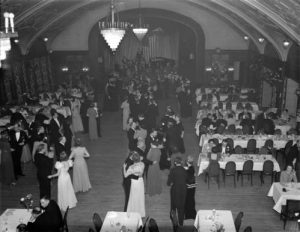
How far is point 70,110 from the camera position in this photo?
59.3 ft

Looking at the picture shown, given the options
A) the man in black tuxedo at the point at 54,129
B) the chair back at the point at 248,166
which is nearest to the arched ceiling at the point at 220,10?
the man in black tuxedo at the point at 54,129

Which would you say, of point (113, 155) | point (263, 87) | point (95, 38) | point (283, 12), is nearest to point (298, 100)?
point (263, 87)

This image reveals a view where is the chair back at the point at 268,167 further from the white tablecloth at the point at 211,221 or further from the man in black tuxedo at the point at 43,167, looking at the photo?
the man in black tuxedo at the point at 43,167

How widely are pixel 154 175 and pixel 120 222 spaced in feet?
9.26

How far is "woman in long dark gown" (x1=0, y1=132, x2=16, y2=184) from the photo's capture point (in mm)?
12000

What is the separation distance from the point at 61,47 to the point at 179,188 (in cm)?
1866

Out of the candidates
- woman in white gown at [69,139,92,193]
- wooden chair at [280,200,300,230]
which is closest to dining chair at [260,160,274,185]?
wooden chair at [280,200,300,230]

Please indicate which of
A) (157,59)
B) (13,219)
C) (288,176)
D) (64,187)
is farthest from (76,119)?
(157,59)

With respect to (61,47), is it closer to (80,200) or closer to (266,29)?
(266,29)

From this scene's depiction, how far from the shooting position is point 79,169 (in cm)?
1177

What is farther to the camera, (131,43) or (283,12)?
(131,43)

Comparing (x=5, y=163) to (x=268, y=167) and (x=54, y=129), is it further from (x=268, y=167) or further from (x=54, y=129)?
(x=268, y=167)

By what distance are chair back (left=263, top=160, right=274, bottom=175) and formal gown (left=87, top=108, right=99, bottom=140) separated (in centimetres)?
681

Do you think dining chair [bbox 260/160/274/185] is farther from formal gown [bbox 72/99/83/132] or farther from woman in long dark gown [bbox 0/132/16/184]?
formal gown [bbox 72/99/83/132]
